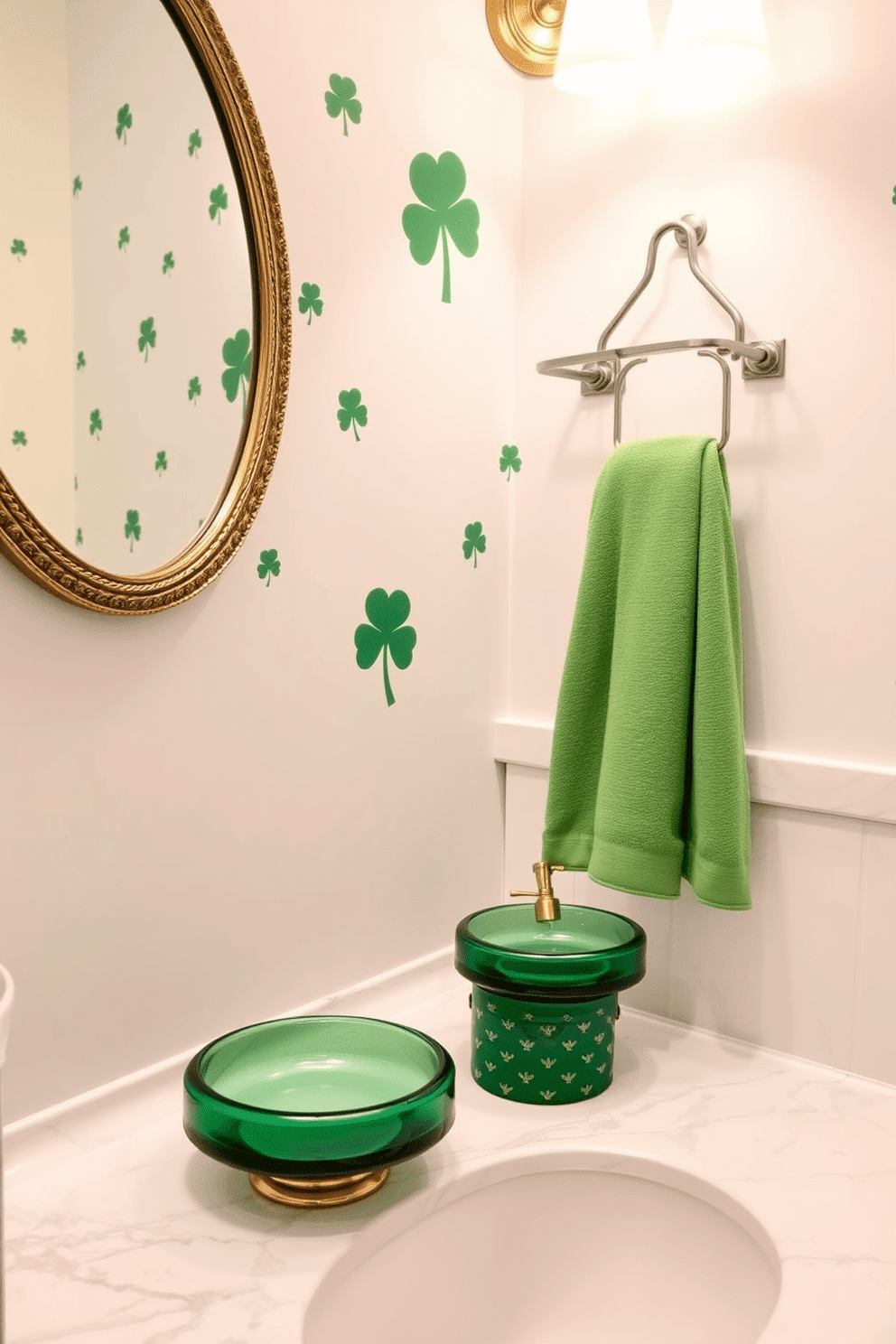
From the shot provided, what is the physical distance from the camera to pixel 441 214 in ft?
4.76

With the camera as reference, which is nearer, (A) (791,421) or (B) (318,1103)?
(B) (318,1103)

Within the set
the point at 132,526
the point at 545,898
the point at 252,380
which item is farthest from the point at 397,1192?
the point at 252,380

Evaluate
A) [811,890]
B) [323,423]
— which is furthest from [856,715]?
[323,423]

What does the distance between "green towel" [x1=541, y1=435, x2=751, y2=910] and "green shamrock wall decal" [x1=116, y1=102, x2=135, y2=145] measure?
2.10 feet

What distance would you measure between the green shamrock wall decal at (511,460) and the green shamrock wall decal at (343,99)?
0.46 m

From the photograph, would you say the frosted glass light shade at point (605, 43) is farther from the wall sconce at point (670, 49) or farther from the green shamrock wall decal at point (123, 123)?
Result: the green shamrock wall decal at point (123, 123)

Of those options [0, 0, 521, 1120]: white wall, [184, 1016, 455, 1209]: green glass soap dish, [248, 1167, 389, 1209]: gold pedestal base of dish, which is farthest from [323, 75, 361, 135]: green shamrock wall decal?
[248, 1167, 389, 1209]: gold pedestal base of dish

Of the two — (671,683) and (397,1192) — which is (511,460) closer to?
(671,683)

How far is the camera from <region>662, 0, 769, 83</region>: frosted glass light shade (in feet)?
4.03

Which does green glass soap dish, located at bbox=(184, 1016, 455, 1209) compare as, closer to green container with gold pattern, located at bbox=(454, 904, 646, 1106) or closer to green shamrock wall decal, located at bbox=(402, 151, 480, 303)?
green container with gold pattern, located at bbox=(454, 904, 646, 1106)

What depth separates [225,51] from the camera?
116cm

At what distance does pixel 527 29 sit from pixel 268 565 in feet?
2.74

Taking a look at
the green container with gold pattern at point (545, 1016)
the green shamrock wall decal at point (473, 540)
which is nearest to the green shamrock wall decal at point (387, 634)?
the green shamrock wall decal at point (473, 540)

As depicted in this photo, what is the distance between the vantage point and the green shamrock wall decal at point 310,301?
4.20 ft
